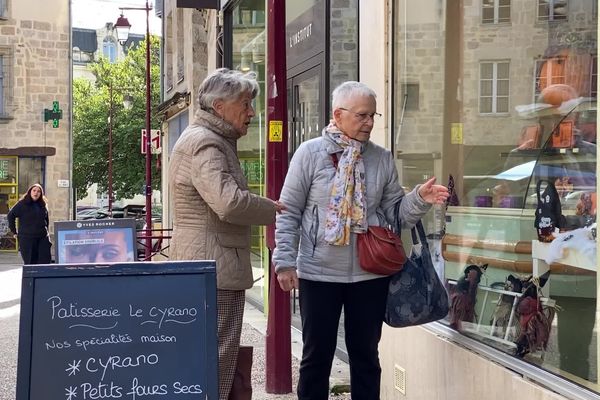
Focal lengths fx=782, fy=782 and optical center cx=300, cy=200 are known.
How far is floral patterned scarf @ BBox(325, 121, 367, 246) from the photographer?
362cm

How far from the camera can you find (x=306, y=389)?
3.80 m

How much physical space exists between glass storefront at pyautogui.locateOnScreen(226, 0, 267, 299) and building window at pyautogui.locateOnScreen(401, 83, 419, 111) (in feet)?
13.2

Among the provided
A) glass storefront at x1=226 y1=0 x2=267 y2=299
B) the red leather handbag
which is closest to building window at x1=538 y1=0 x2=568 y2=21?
the red leather handbag

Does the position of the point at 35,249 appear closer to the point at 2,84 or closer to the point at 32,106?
the point at 32,106

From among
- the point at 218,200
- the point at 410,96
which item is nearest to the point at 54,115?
the point at 410,96

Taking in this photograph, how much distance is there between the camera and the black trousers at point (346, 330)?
3.69m

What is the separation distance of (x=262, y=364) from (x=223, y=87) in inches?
139

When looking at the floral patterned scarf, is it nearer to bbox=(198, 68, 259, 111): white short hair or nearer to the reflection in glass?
bbox=(198, 68, 259, 111): white short hair

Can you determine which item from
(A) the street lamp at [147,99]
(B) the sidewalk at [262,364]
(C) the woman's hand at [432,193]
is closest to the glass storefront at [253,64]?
(B) the sidewalk at [262,364]

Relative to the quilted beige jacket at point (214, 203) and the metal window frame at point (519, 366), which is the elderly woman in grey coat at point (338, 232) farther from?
the metal window frame at point (519, 366)

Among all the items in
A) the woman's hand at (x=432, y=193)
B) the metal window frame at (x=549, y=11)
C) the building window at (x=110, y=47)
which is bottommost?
the woman's hand at (x=432, y=193)

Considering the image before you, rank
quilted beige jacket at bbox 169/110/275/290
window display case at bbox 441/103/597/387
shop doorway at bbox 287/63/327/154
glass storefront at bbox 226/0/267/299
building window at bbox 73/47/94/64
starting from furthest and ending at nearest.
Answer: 1. building window at bbox 73/47/94/64
2. glass storefront at bbox 226/0/267/299
3. shop doorway at bbox 287/63/327/154
4. window display case at bbox 441/103/597/387
5. quilted beige jacket at bbox 169/110/275/290

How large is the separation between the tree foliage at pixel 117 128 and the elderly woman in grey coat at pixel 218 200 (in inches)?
1291

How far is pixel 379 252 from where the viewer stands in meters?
3.59
